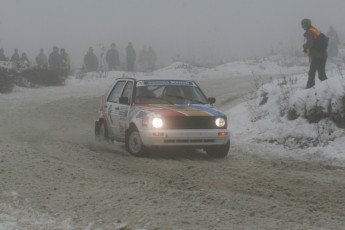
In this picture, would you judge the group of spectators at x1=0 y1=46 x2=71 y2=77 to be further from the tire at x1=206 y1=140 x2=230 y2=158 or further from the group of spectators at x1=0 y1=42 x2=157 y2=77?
the tire at x1=206 y1=140 x2=230 y2=158

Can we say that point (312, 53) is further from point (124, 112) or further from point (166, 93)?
point (124, 112)

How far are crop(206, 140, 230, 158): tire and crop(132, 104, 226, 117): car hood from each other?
0.60 m

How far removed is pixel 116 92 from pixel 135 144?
1942 mm

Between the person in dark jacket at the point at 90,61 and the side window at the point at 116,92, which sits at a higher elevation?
the person in dark jacket at the point at 90,61

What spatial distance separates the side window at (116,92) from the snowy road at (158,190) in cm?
106

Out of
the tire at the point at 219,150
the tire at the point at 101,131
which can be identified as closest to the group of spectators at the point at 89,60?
the tire at the point at 101,131

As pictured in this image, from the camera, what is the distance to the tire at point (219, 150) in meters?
9.68

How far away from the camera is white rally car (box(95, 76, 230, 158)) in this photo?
9180mm

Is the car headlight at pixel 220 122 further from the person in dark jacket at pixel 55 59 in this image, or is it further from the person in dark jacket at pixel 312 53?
the person in dark jacket at pixel 55 59

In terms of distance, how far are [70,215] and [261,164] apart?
4.45 metres

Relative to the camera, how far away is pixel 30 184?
21.7ft

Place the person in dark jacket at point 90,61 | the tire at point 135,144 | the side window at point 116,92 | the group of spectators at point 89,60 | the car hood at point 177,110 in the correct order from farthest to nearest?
the person in dark jacket at point 90,61 < the group of spectators at point 89,60 < the side window at point 116,92 < the tire at point 135,144 < the car hood at point 177,110

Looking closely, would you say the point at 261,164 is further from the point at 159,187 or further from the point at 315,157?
the point at 159,187

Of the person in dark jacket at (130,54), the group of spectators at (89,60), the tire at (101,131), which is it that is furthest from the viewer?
the person in dark jacket at (130,54)
